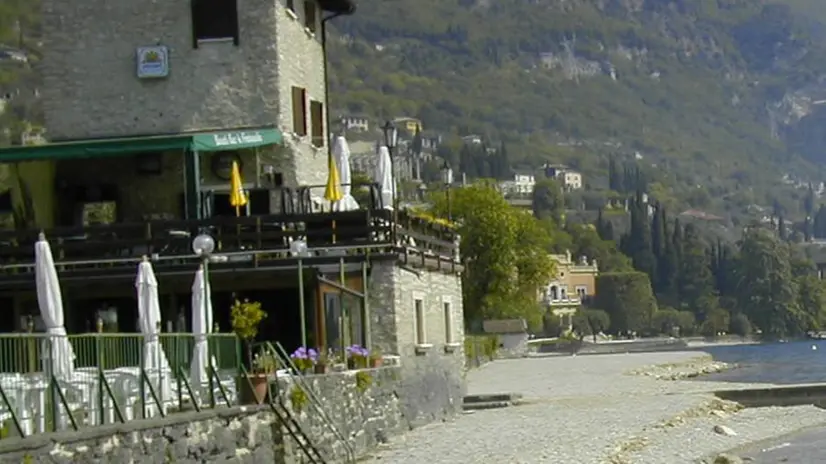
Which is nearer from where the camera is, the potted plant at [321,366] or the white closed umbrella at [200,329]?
the white closed umbrella at [200,329]

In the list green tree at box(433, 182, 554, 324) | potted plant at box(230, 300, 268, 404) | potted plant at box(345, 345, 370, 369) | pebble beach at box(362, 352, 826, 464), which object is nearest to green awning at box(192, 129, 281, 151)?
potted plant at box(345, 345, 370, 369)

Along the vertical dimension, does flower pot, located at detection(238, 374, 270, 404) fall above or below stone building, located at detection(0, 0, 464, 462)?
below

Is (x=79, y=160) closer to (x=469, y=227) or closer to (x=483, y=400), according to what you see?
(x=483, y=400)

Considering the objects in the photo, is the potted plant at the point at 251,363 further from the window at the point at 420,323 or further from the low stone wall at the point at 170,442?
the window at the point at 420,323

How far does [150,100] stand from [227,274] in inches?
296

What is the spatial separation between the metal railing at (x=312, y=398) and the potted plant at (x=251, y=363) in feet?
1.14

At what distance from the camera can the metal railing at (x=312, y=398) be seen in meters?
27.3

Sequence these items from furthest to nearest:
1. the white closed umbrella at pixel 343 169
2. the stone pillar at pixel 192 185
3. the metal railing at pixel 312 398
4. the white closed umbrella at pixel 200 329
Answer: the white closed umbrella at pixel 343 169
the stone pillar at pixel 192 185
the metal railing at pixel 312 398
the white closed umbrella at pixel 200 329

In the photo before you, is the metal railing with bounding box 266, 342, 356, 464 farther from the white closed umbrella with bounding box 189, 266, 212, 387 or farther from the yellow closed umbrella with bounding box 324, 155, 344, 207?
the yellow closed umbrella with bounding box 324, 155, 344, 207

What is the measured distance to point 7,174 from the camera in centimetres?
3903

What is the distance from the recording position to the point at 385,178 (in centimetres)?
3662

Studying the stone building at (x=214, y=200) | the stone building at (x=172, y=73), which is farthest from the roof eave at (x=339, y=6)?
the stone building at (x=172, y=73)

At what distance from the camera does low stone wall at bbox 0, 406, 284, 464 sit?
1719cm

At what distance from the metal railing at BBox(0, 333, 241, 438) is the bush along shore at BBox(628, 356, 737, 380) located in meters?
46.8
